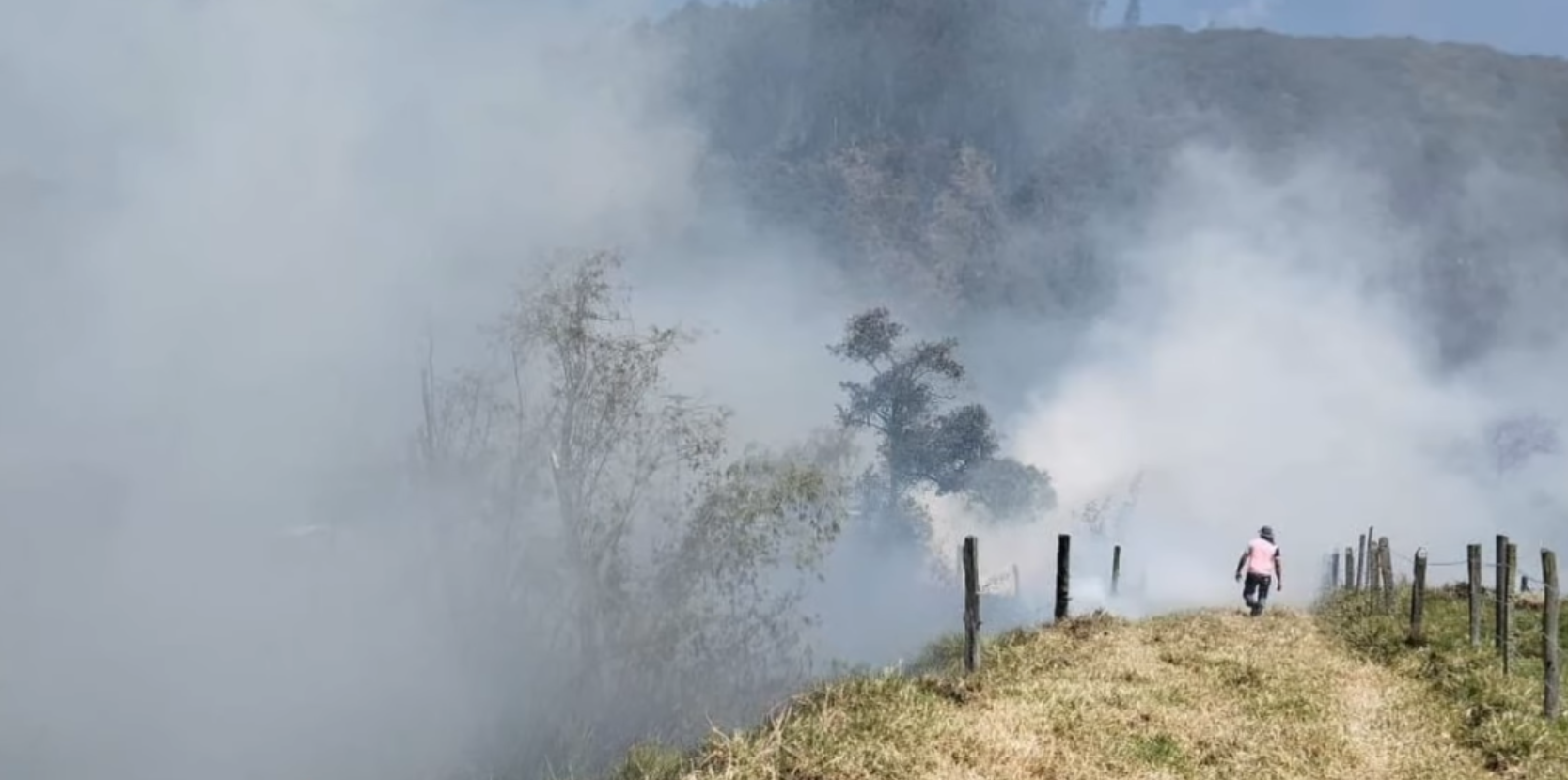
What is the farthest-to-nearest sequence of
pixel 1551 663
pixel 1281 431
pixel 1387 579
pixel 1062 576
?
pixel 1281 431 → pixel 1387 579 → pixel 1062 576 → pixel 1551 663

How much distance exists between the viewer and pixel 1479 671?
1423 cm

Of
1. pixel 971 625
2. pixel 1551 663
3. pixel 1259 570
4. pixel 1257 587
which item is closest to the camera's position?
pixel 1551 663

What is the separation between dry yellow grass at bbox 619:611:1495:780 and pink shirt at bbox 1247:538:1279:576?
7217 mm

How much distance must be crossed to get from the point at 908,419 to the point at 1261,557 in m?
57.2

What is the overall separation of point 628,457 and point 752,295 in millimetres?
141396

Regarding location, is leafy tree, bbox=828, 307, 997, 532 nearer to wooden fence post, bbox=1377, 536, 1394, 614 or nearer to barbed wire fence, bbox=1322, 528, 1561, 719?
barbed wire fence, bbox=1322, 528, 1561, 719

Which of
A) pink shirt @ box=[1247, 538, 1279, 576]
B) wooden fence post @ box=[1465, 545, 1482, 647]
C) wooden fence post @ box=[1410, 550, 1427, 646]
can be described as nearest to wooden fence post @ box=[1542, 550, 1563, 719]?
wooden fence post @ box=[1465, 545, 1482, 647]

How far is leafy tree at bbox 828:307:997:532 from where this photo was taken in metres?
79.4

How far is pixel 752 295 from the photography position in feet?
643

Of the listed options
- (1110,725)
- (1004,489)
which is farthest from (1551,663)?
(1004,489)

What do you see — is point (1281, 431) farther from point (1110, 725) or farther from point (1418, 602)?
point (1110, 725)

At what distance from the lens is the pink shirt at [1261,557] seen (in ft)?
74.9

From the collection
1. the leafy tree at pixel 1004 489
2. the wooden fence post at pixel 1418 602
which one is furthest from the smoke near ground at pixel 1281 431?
the wooden fence post at pixel 1418 602

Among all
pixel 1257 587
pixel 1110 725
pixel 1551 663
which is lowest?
pixel 1110 725
